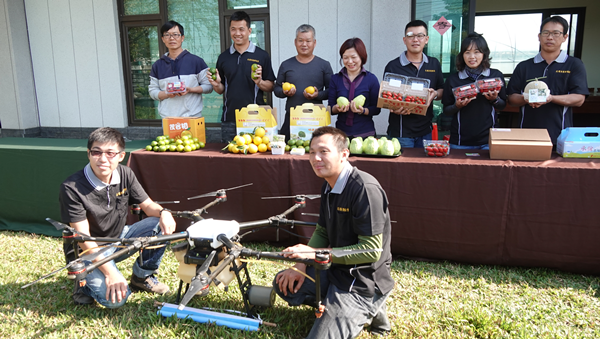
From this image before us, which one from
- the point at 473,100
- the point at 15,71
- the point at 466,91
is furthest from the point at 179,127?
the point at 15,71

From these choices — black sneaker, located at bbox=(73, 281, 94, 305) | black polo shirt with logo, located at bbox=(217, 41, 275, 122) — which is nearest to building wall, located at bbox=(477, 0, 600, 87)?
black polo shirt with logo, located at bbox=(217, 41, 275, 122)

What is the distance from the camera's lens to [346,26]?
589 centimetres

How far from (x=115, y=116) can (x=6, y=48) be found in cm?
207

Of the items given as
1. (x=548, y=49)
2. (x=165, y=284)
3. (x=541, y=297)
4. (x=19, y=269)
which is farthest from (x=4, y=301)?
(x=548, y=49)

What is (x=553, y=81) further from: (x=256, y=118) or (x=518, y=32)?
(x=518, y=32)

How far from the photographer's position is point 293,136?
4.07 m

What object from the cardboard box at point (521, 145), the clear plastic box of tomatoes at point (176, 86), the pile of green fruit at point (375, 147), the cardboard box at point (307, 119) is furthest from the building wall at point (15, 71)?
the cardboard box at point (521, 145)

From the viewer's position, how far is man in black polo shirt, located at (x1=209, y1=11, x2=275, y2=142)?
452 centimetres

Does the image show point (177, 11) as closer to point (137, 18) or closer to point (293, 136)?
point (137, 18)

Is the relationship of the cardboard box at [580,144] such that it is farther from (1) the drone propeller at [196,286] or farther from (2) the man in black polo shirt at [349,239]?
(1) the drone propeller at [196,286]

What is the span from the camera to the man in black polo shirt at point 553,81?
3.62 meters

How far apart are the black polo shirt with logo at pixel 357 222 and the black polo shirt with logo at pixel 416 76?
6.30 feet

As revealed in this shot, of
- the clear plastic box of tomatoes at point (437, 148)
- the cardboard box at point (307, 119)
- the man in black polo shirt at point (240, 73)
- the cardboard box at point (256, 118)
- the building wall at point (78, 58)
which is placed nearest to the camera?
the clear plastic box of tomatoes at point (437, 148)

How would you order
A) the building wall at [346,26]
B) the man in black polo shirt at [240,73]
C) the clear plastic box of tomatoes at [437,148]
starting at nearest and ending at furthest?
the clear plastic box of tomatoes at [437,148] < the man in black polo shirt at [240,73] < the building wall at [346,26]
